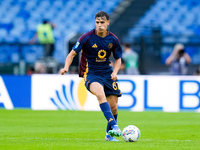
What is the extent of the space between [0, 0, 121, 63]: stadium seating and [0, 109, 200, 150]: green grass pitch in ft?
31.6

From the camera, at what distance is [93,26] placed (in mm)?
21812

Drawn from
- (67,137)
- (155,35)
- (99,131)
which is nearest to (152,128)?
(99,131)

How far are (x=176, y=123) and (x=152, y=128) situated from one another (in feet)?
4.43

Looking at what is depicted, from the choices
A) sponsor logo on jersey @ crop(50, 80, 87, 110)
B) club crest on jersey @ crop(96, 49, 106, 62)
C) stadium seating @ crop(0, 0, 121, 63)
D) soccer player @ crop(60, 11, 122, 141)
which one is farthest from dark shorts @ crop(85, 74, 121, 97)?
stadium seating @ crop(0, 0, 121, 63)

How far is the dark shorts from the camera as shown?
713 centimetres

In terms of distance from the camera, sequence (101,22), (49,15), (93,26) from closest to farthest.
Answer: (101,22) < (93,26) < (49,15)

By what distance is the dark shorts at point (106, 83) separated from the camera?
7132 mm

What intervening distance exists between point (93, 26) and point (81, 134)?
45.9 feet

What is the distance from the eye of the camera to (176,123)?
10680 mm

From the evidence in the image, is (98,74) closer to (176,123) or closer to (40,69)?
(176,123)

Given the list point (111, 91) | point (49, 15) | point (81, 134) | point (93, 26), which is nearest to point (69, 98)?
point (81, 134)

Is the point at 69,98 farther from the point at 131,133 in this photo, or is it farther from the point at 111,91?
the point at 131,133

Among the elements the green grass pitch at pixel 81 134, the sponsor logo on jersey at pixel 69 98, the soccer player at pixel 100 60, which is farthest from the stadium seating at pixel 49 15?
the soccer player at pixel 100 60

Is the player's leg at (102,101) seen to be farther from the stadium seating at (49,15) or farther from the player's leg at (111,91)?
the stadium seating at (49,15)
